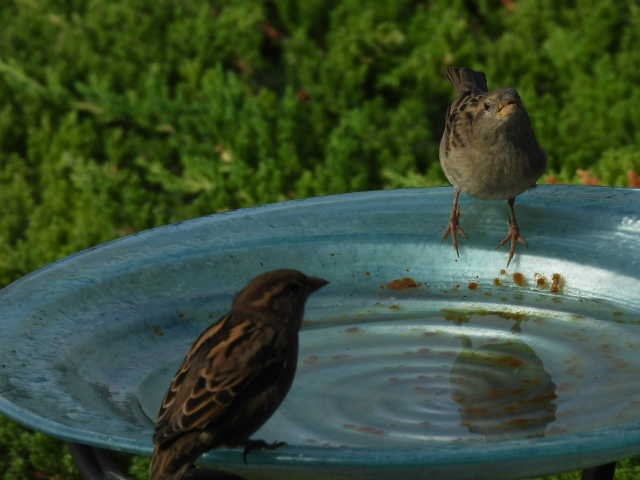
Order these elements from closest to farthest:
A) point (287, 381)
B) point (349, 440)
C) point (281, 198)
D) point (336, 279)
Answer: point (287, 381) < point (349, 440) < point (336, 279) < point (281, 198)

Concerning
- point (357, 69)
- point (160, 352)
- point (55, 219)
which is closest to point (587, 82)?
point (357, 69)

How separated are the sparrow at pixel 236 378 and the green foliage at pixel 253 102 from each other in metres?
2.51

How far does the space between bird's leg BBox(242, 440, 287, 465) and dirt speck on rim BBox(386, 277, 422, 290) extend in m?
1.17

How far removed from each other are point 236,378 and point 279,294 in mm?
239

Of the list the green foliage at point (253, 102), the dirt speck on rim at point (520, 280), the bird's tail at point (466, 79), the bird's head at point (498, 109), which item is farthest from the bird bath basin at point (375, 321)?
the green foliage at point (253, 102)

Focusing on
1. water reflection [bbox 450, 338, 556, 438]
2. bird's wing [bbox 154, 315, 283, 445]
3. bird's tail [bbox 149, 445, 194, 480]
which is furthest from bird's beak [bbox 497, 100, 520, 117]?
bird's tail [bbox 149, 445, 194, 480]

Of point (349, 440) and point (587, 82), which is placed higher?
point (587, 82)

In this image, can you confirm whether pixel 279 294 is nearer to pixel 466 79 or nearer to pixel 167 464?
pixel 167 464

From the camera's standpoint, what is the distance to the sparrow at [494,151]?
3.80 m

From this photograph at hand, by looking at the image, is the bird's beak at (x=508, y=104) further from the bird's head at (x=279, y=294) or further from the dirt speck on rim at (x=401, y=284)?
the bird's head at (x=279, y=294)

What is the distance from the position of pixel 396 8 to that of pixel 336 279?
14.9 feet

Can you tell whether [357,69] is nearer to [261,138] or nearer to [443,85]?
[443,85]

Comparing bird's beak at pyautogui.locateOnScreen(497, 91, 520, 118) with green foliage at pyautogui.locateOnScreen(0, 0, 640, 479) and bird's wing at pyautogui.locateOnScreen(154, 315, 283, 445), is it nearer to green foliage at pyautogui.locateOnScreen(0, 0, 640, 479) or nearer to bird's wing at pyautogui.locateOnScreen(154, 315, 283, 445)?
green foliage at pyautogui.locateOnScreen(0, 0, 640, 479)

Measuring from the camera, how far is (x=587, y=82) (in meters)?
6.51
